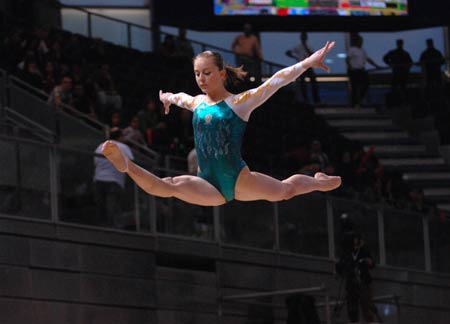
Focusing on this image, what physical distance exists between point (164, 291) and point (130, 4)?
1264cm

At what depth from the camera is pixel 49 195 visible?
48.1 feet

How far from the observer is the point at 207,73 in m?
9.89

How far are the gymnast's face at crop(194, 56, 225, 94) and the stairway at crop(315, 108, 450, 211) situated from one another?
13.6m

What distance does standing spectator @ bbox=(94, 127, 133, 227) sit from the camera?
15156 mm

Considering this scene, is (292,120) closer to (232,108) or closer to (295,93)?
(295,93)

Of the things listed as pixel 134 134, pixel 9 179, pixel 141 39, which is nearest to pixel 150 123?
pixel 134 134

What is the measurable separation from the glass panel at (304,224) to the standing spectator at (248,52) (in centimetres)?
652

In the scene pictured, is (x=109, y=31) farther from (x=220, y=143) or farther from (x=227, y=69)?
(x=220, y=143)

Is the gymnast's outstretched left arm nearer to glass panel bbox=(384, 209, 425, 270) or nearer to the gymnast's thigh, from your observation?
the gymnast's thigh

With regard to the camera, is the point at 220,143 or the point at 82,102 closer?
the point at 220,143

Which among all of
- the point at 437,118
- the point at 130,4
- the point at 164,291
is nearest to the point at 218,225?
the point at 164,291

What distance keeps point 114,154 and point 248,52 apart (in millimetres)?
15955

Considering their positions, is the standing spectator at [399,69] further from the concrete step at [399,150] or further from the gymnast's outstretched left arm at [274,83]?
the gymnast's outstretched left arm at [274,83]

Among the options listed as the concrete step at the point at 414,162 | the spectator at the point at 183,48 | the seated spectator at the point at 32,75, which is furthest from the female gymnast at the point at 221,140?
the spectator at the point at 183,48
